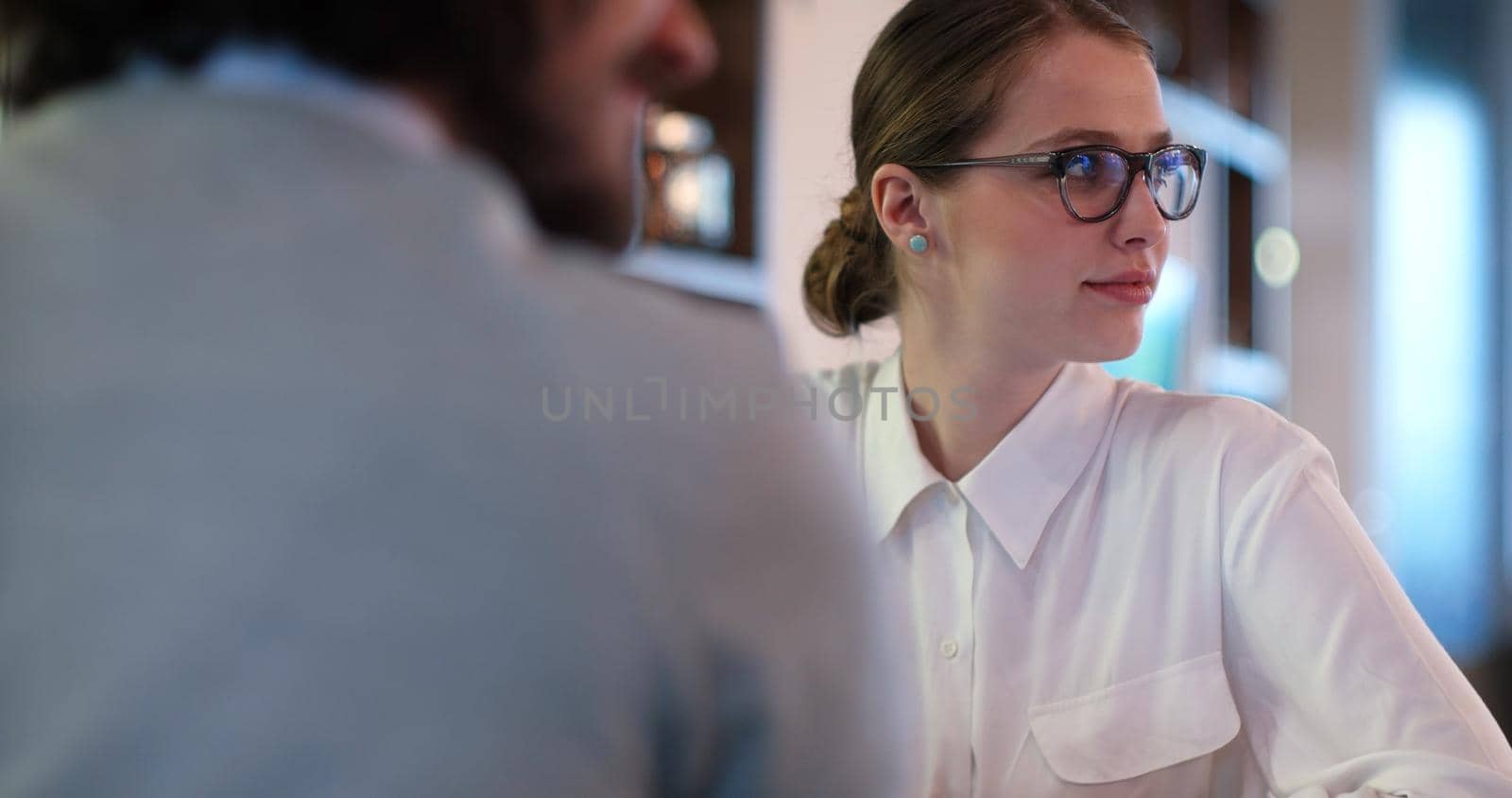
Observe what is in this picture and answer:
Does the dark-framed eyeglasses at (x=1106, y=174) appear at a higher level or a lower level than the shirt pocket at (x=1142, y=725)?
higher

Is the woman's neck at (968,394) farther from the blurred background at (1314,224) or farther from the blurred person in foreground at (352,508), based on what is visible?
the blurred person in foreground at (352,508)

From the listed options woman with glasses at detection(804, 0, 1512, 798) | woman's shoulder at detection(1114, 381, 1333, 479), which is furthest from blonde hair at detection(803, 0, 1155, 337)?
woman's shoulder at detection(1114, 381, 1333, 479)

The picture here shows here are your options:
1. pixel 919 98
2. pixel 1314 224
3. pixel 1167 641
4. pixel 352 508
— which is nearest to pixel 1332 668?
pixel 1167 641

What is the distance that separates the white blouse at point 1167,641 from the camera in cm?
56

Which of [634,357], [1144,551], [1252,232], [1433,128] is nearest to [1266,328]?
[1252,232]

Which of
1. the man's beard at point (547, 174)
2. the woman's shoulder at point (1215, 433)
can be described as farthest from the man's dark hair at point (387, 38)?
the woman's shoulder at point (1215, 433)

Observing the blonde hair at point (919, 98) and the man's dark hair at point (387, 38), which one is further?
the blonde hair at point (919, 98)

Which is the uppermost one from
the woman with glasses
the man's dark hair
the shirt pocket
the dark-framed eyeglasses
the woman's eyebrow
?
the man's dark hair

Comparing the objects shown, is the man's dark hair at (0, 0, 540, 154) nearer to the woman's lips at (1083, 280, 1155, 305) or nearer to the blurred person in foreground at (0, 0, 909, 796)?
the blurred person in foreground at (0, 0, 909, 796)

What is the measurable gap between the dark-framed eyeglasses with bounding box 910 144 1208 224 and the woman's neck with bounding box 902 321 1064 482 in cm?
8

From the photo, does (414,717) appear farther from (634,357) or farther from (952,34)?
(952,34)

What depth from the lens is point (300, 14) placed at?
0.40 metres

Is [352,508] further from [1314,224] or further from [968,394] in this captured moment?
[1314,224]

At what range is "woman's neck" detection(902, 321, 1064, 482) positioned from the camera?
577 mm
